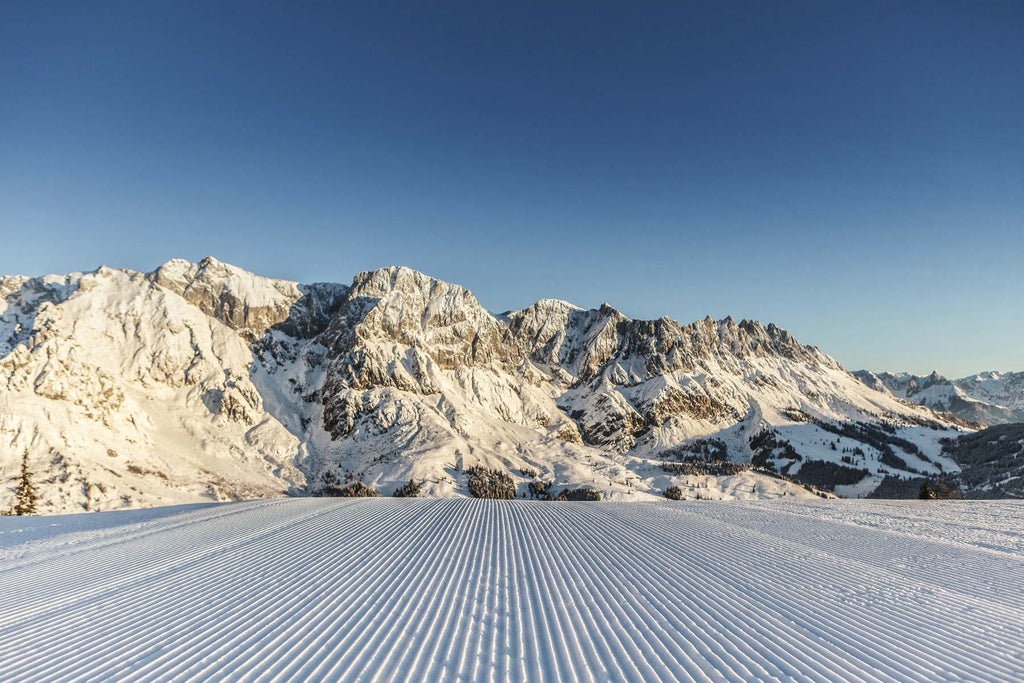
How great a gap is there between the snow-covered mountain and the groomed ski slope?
7390cm

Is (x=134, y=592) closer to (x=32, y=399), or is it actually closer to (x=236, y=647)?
(x=236, y=647)

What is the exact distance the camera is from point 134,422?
350 ft

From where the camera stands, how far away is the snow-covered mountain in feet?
313

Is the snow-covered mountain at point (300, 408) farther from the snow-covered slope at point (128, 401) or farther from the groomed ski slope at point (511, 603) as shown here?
the groomed ski slope at point (511, 603)

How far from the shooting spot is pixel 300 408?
144 metres

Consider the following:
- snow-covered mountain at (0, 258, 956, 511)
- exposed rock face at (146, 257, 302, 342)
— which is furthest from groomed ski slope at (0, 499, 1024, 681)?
exposed rock face at (146, 257, 302, 342)

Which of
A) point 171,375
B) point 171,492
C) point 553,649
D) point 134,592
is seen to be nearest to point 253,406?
point 171,375

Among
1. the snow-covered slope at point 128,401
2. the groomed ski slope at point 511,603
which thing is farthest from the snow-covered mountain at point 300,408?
the groomed ski slope at point 511,603

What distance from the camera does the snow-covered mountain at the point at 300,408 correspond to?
9525 centimetres

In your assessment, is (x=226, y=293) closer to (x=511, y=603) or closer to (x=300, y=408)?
(x=300, y=408)

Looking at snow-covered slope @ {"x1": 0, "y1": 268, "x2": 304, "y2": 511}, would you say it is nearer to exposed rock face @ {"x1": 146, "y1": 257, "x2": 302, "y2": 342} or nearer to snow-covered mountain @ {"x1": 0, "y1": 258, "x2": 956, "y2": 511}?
snow-covered mountain @ {"x1": 0, "y1": 258, "x2": 956, "y2": 511}

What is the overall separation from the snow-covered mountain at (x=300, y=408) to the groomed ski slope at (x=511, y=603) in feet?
242

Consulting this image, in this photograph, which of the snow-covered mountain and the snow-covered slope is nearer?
the snow-covered slope

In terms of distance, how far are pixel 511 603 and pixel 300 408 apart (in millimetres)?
143489
